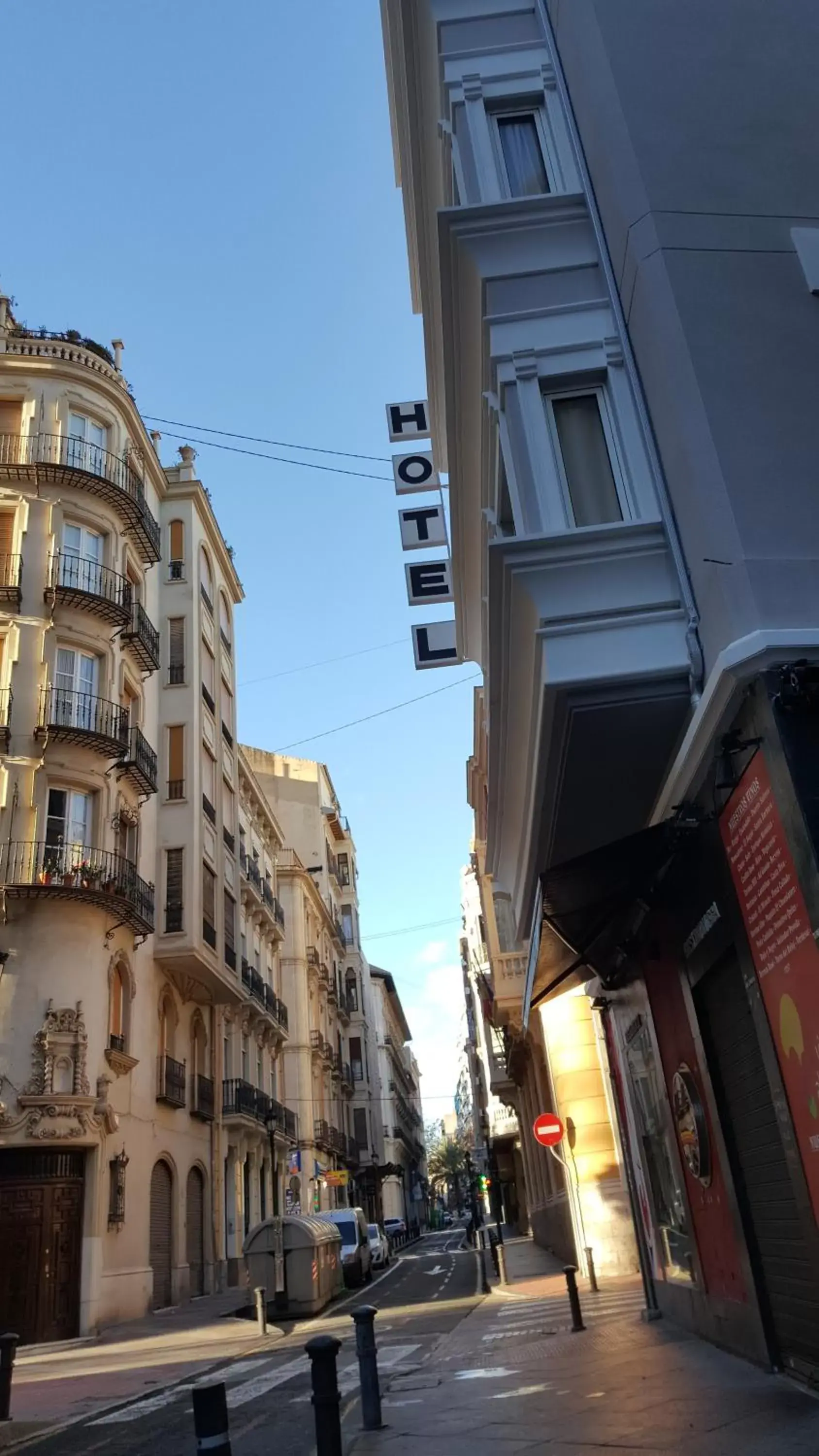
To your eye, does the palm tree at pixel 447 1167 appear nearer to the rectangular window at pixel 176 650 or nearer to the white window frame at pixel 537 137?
the rectangular window at pixel 176 650

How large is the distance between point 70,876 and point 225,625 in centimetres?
1655

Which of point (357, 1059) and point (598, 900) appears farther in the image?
point (357, 1059)

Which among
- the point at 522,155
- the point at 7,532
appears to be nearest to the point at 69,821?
the point at 7,532

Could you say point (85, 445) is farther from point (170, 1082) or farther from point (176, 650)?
point (170, 1082)

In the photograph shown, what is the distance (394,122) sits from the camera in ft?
48.4

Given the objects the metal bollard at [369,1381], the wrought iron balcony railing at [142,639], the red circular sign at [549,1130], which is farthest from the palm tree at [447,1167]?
the metal bollard at [369,1381]

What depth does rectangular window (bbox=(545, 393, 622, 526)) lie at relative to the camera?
320 inches

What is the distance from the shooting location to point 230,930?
32.3 meters

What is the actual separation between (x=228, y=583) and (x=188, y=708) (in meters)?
9.12

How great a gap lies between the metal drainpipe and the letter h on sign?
15.2 ft

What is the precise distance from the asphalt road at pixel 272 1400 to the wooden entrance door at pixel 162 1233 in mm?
5229

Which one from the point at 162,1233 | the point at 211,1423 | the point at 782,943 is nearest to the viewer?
the point at 211,1423

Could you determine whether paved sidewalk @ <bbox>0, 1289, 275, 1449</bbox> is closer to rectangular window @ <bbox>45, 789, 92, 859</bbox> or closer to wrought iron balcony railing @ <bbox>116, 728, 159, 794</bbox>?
rectangular window @ <bbox>45, 789, 92, 859</bbox>

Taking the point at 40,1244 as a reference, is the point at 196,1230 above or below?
above
